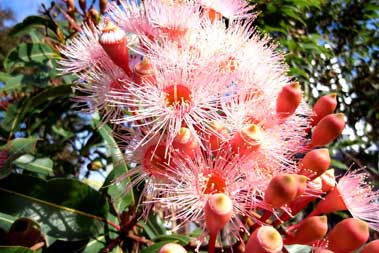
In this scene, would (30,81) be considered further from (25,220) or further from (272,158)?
(272,158)

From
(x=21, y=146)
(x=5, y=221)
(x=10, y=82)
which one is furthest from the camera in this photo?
(x=10, y=82)

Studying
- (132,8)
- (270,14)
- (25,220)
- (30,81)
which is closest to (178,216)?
(25,220)

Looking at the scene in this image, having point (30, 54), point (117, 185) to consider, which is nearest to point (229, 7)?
point (117, 185)

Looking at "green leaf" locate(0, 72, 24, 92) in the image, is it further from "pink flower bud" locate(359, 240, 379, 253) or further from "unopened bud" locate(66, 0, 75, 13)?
"pink flower bud" locate(359, 240, 379, 253)

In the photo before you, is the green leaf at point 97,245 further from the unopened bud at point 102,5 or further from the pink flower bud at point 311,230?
the unopened bud at point 102,5

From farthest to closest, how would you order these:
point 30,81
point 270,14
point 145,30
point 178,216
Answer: point 30,81 → point 270,14 → point 145,30 → point 178,216

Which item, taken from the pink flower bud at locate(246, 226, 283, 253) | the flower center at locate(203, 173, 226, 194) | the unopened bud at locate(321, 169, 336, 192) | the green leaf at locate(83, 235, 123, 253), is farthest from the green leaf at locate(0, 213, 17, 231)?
the unopened bud at locate(321, 169, 336, 192)

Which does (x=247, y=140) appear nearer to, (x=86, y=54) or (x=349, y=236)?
(x=349, y=236)

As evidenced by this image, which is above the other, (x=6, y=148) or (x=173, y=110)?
(x=173, y=110)
